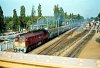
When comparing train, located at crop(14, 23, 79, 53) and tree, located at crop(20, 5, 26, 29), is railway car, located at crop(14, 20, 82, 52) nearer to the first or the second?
train, located at crop(14, 23, 79, 53)

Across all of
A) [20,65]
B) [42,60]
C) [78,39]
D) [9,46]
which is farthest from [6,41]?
[78,39]

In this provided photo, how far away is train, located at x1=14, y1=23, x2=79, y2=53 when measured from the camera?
9344 mm

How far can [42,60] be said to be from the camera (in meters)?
8.80

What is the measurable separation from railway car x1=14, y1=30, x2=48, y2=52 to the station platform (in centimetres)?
32

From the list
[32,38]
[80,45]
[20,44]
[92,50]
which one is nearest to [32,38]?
[32,38]

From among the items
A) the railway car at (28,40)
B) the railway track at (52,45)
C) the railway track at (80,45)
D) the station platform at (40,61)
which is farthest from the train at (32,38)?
the railway track at (80,45)

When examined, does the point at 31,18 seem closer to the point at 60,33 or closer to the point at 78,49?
the point at 60,33

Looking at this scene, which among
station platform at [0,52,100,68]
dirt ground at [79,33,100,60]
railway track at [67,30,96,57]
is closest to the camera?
station platform at [0,52,100,68]

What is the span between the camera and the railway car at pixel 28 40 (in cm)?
941

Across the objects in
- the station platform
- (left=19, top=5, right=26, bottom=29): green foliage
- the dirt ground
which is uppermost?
(left=19, top=5, right=26, bottom=29): green foliage

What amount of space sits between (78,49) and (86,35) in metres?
0.59

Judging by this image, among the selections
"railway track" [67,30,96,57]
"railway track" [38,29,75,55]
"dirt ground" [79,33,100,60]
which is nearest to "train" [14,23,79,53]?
"railway track" [38,29,75,55]

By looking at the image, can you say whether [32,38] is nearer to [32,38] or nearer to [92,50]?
[32,38]

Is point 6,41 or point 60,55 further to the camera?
point 6,41
